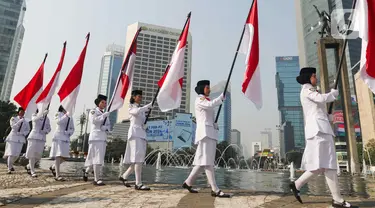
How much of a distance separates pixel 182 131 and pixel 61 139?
81768 mm

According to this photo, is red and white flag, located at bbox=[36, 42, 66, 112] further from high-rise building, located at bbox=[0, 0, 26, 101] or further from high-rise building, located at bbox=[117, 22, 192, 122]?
Answer: high-rise building, located at bbox=[117, 22, 192, 122]

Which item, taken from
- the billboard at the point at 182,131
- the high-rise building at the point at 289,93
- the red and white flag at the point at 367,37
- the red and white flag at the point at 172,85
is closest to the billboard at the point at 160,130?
the billboard at the point at 182,131

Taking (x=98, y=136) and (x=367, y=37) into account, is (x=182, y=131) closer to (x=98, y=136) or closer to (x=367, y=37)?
(x=98, y=136)

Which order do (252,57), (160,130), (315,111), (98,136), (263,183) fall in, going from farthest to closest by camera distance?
(160,130)
(263,183)
(98,136)
(252,57)
(315,111)

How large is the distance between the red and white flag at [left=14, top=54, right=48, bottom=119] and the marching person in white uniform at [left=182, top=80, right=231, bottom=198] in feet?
21.6

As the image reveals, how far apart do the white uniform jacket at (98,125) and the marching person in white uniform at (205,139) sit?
9.09 feet

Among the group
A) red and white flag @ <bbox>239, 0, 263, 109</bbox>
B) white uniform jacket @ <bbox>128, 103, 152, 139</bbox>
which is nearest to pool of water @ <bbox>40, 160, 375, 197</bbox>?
white uniform jacket @ <bbox>128, 103, 152, 139</bbox>

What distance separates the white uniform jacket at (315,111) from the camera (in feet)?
14.7

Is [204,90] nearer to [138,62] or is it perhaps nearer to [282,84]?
[138,62]

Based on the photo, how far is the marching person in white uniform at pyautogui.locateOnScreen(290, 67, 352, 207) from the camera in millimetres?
4332

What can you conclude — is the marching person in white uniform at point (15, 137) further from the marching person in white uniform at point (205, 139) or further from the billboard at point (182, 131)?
the billboard at point (182, 131)

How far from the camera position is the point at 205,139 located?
221 inches

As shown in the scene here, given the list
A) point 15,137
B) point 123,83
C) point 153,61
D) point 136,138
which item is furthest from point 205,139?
point 153,61

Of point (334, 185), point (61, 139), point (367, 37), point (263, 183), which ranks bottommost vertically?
point (263, 183)
